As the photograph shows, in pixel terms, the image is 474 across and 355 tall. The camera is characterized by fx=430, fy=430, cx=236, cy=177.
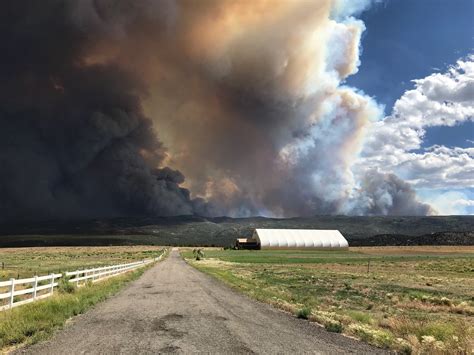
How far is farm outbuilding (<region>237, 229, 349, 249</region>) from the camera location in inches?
6467

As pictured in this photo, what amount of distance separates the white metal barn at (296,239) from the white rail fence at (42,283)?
385 ft

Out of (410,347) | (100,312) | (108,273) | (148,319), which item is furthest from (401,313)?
(108,273)

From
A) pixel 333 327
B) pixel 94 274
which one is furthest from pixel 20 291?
pixel 94 274

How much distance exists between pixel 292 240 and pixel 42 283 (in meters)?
147

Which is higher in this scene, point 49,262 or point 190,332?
point 190,332

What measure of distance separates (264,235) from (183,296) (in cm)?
14379

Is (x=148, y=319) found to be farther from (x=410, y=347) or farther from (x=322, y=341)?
(x=410, y=347)

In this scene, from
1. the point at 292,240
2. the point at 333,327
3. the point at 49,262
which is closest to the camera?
the point at 333,327

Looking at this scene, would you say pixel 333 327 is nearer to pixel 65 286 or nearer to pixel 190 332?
pixel 190 332

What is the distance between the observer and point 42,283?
2798 cm

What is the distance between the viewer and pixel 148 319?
53.7ft

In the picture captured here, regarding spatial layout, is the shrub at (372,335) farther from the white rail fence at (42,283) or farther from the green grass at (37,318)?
the white rail fence at (42,283)

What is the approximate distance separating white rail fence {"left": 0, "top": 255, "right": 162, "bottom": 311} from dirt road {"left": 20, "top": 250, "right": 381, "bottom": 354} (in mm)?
2894

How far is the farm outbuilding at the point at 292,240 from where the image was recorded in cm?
16425
